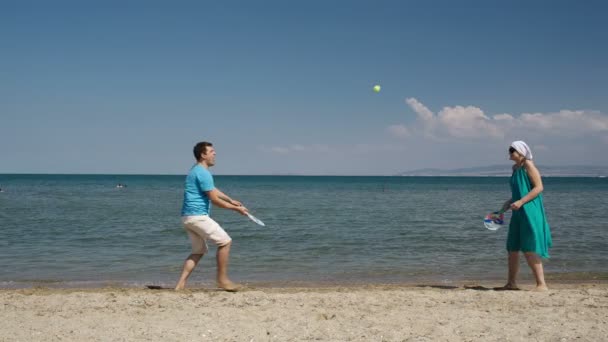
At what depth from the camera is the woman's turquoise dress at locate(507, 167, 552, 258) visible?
6613mm

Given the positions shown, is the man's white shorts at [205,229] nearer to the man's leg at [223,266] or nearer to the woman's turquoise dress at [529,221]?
the man's leg at [223,266]

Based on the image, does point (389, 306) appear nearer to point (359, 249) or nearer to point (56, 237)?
point (359, 249)

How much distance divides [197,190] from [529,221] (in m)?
3.99

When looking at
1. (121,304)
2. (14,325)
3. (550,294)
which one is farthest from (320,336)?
(550,294)

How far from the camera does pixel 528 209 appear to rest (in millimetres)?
6629

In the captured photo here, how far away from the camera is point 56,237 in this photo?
565 inches

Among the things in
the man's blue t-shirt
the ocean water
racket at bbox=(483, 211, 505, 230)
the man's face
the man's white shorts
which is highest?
the man's face

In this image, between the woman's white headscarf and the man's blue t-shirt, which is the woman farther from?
the man's blue t-shirt

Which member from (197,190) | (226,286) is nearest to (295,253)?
(226,286)

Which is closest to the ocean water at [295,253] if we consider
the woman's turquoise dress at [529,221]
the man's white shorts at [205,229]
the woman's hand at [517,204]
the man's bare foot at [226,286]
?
the man's bare foot at [226,286]

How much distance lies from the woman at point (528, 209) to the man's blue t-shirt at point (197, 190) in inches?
142

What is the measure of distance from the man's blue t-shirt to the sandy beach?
1.01 m

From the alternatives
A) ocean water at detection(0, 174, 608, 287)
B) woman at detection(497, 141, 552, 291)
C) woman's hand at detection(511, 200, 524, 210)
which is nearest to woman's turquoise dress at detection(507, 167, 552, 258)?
woman at detection(497, 141, 552, 291)

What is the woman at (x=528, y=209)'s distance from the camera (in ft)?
21.6
